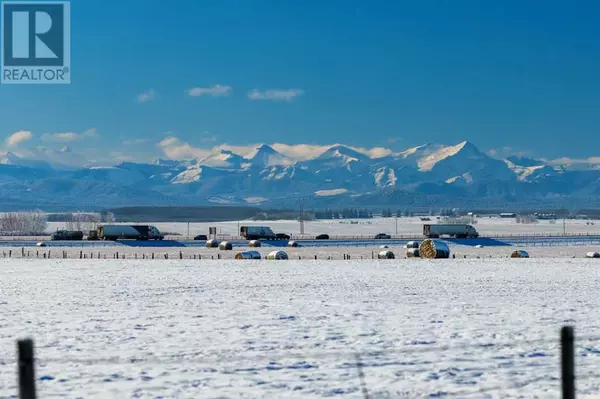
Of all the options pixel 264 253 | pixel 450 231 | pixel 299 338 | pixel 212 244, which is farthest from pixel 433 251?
pixel 450 231

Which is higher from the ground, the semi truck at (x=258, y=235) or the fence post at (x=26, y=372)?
the semi truck at (x=258, y=235)

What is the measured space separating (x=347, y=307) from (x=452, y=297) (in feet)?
17.6

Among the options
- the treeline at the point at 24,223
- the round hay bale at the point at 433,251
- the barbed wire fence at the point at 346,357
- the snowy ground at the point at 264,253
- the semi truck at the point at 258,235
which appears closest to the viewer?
the barbed wire fence at the point at 346,357

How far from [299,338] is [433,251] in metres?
53.5

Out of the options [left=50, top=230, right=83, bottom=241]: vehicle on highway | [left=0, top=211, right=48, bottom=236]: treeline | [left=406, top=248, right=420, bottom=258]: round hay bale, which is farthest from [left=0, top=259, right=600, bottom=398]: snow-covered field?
[left=0, top=211, right=48, bottom=236]: treeline

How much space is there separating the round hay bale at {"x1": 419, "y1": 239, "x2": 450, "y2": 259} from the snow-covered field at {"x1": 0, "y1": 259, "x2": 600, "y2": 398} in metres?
34.2

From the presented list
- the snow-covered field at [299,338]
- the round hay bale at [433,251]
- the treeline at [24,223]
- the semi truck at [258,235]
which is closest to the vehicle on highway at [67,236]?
the semi truck at [258,235]

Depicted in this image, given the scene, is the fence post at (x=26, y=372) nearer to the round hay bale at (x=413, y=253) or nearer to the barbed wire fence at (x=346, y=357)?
the barbed wire fence at (x=346, y=357)

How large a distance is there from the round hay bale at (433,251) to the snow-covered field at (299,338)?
34.2m

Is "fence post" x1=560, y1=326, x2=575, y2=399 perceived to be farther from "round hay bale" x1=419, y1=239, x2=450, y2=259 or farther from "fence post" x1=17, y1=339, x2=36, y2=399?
"round hay bale" x1=419, y1=239, x2=450, y2=259

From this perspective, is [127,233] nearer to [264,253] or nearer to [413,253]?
[264,253]

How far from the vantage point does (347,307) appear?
84.6ft

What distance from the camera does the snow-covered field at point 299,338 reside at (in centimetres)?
1367

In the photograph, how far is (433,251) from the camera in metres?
70.9
